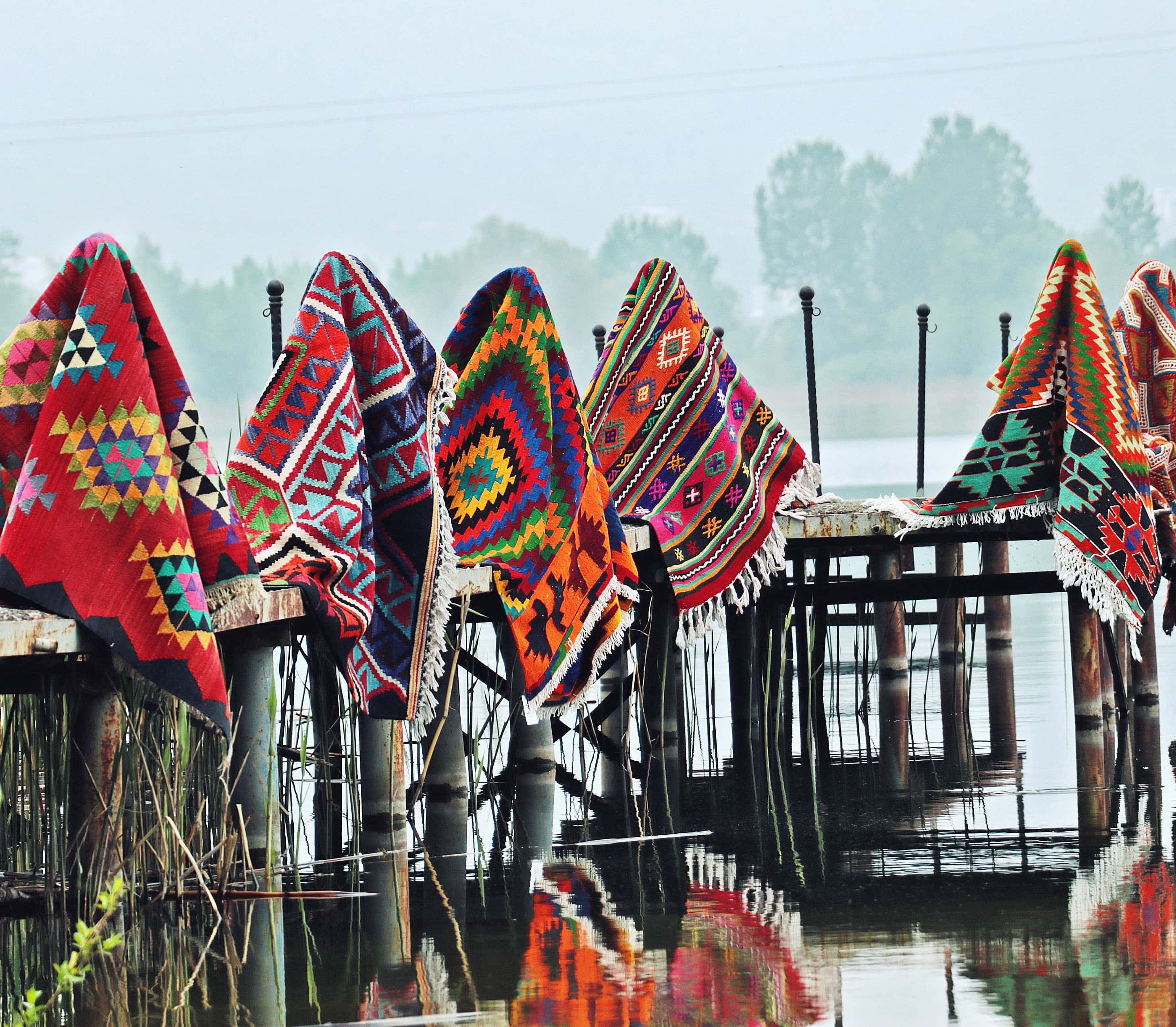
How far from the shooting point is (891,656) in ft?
30.3

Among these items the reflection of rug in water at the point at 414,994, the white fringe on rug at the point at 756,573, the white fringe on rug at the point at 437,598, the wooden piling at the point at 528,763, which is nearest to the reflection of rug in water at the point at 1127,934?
the reflection of rug in water at the point at 414,994

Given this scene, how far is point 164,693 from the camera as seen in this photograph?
14.5 feet

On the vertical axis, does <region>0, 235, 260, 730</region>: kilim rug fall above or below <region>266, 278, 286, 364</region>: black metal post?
below

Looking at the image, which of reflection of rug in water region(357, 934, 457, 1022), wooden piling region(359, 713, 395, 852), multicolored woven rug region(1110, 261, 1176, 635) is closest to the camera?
reflection of rug in water region(357, 934, 457, 1022)

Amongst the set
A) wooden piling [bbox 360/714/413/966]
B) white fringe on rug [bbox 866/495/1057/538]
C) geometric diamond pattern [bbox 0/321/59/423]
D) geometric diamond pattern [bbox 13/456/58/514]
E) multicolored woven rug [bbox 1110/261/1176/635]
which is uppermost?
multicolored woven rug [bbox 1110/261/1176/635]

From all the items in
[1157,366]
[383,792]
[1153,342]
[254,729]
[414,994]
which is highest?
[1153,342]

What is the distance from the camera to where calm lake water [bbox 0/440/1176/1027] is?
3828mm

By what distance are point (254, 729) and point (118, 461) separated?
3.39ft

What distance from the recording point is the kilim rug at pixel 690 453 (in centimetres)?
742

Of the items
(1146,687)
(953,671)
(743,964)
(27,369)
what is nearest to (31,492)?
(27,369)

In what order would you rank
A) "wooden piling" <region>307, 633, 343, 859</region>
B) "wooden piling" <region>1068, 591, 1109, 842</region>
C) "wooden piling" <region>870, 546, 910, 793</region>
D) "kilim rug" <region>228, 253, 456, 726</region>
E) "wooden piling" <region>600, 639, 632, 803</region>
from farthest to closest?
"wooden piling" <region>870, 546, 910, 793</region> → "wooden piling" <region>1068, 591, 1109, 842</region> → "wooden piling" <region>600, 639, 632, 803</region> → "wooden piling" <region>307, 633, 343, 859</region> → "kilim rug" <region>228, 253, 456, 726</region>

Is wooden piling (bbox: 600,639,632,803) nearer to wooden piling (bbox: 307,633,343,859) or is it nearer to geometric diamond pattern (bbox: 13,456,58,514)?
wooden piling (bbox: 307,633,343,859)

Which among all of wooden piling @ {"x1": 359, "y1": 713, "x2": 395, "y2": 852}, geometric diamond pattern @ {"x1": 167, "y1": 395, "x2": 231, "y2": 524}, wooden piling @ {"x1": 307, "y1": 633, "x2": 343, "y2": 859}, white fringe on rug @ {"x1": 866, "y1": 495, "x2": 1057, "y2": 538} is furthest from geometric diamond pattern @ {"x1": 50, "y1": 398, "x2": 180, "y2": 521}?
white fringe on rug @ {"x1": 866, "y1": 495, "x2": 1057, "y2": 538}

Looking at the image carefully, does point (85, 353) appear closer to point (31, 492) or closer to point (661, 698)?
point (31, 492)
